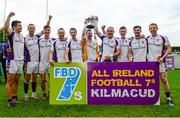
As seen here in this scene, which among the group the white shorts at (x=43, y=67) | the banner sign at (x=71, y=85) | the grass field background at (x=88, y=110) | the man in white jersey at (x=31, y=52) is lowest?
the grass field background at (x=88, y=110)

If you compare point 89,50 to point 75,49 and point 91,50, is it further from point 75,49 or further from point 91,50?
point 75,49

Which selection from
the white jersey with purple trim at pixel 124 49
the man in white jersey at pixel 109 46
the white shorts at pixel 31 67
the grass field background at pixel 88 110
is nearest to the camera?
the grass field background at pixel 88 110

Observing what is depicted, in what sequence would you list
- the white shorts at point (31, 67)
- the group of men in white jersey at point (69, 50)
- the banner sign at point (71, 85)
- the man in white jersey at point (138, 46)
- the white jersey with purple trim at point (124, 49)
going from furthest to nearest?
the white jersey with purple trim at point (124, 49) → the white shorts at point (31, 67) → the man in white jersey at point (138, 46) → the group of men in white jersey at point (69, 50) → the banner sign at point (71, 85)

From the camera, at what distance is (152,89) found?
32.1ft

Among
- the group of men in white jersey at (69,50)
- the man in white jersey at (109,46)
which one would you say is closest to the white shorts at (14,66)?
the group of men in white jersey at (69,50)

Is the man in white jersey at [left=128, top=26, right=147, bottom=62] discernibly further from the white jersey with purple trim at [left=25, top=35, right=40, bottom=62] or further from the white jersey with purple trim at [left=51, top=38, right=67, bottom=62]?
the white jersey with purple trim at [left=25, top=35, right=40, bottom=62]

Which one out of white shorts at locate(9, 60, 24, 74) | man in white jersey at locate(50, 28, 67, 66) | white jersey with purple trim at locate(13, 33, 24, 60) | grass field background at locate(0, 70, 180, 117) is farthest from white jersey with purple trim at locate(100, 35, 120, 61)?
white shorts at locate(9, 60, 24, 74)

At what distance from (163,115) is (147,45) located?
7.36 feet

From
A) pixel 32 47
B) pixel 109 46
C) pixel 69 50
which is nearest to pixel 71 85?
pixel 69 50

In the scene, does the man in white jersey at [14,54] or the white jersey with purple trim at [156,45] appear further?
the white jersey with purple trim at [156,45]

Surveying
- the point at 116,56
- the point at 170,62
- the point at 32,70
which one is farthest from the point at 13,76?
the point at 170,62

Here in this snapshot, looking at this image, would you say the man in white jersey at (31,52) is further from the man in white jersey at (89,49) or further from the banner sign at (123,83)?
the banner sign at (123,83)

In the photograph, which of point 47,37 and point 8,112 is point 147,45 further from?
point 8,112

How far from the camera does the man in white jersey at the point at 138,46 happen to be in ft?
35.0
